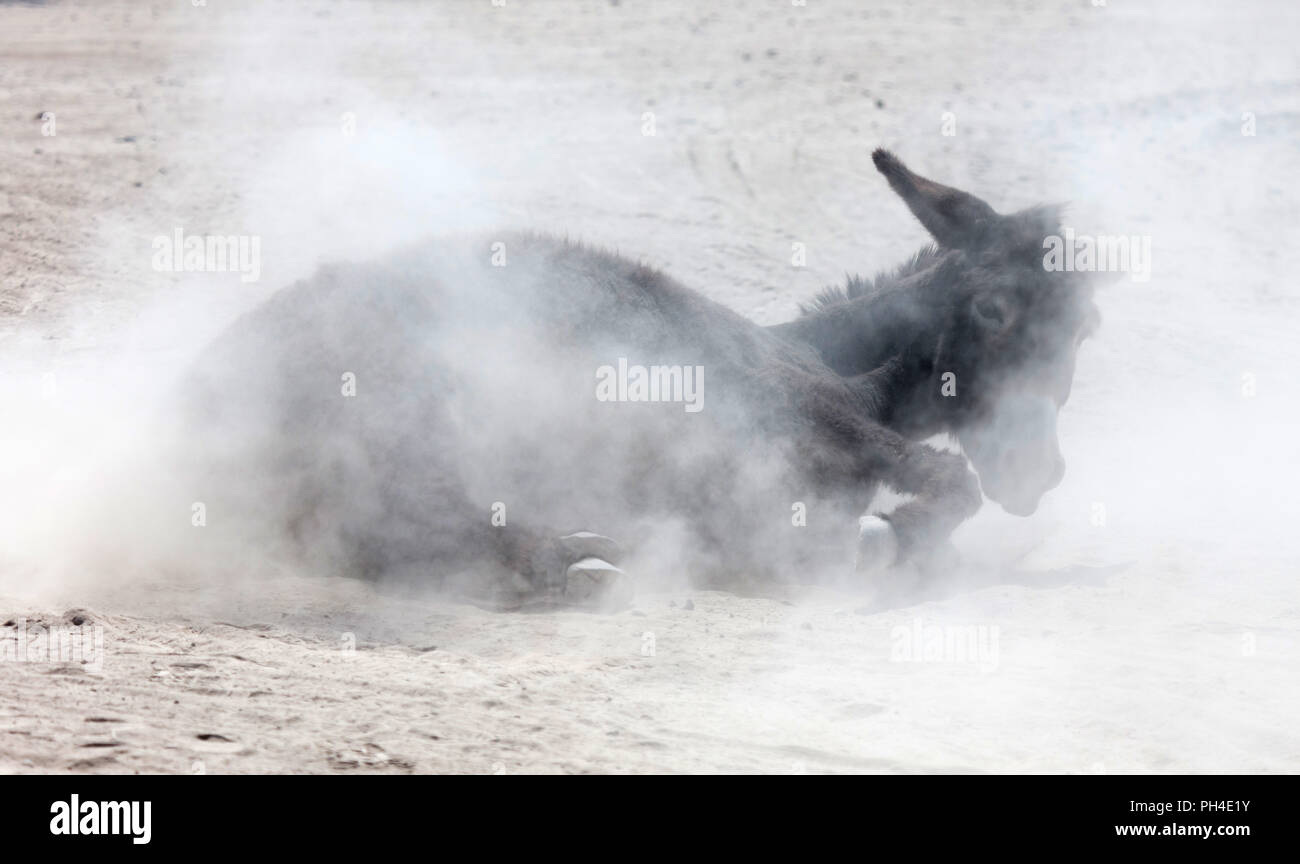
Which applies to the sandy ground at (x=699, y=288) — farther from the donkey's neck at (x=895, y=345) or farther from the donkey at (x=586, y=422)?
the donkey's neck at (x=895, y=345)

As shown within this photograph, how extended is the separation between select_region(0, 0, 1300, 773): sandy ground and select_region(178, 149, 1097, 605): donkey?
1.11 feet

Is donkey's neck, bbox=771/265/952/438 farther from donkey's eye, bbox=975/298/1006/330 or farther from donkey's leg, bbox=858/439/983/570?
donkey's leg, bbox=858/439/983/570

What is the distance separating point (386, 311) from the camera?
7.12 meters

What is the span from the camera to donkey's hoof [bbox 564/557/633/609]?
20.9 feet

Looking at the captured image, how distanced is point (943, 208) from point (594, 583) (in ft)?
10.6

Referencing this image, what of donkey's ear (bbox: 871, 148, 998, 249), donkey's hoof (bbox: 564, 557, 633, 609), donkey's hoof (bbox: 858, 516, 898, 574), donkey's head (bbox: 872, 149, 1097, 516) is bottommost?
donkey's hoof (bbox: 564, 557, 633, 609)

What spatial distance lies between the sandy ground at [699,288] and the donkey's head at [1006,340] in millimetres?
513

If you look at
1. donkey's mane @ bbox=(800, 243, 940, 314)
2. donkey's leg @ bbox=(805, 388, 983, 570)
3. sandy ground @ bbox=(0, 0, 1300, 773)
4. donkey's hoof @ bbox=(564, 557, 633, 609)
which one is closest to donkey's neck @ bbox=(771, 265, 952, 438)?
donkey's mane @ bbox=(800, 243, 940, 314)

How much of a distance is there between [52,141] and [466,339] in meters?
8.69

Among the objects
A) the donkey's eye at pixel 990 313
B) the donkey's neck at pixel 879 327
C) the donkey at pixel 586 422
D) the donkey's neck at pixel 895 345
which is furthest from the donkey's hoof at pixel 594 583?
the donkey's eye at pixel 990 313

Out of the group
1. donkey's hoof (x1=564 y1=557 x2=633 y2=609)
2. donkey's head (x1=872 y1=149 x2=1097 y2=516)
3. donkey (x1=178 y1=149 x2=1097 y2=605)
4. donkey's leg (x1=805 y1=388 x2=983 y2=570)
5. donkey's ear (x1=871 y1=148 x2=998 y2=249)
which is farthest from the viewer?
donkey's ear (x1=871 y1=148 x2=998 y2=249)

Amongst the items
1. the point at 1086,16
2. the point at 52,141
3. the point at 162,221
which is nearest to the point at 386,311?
the point at 162,221
